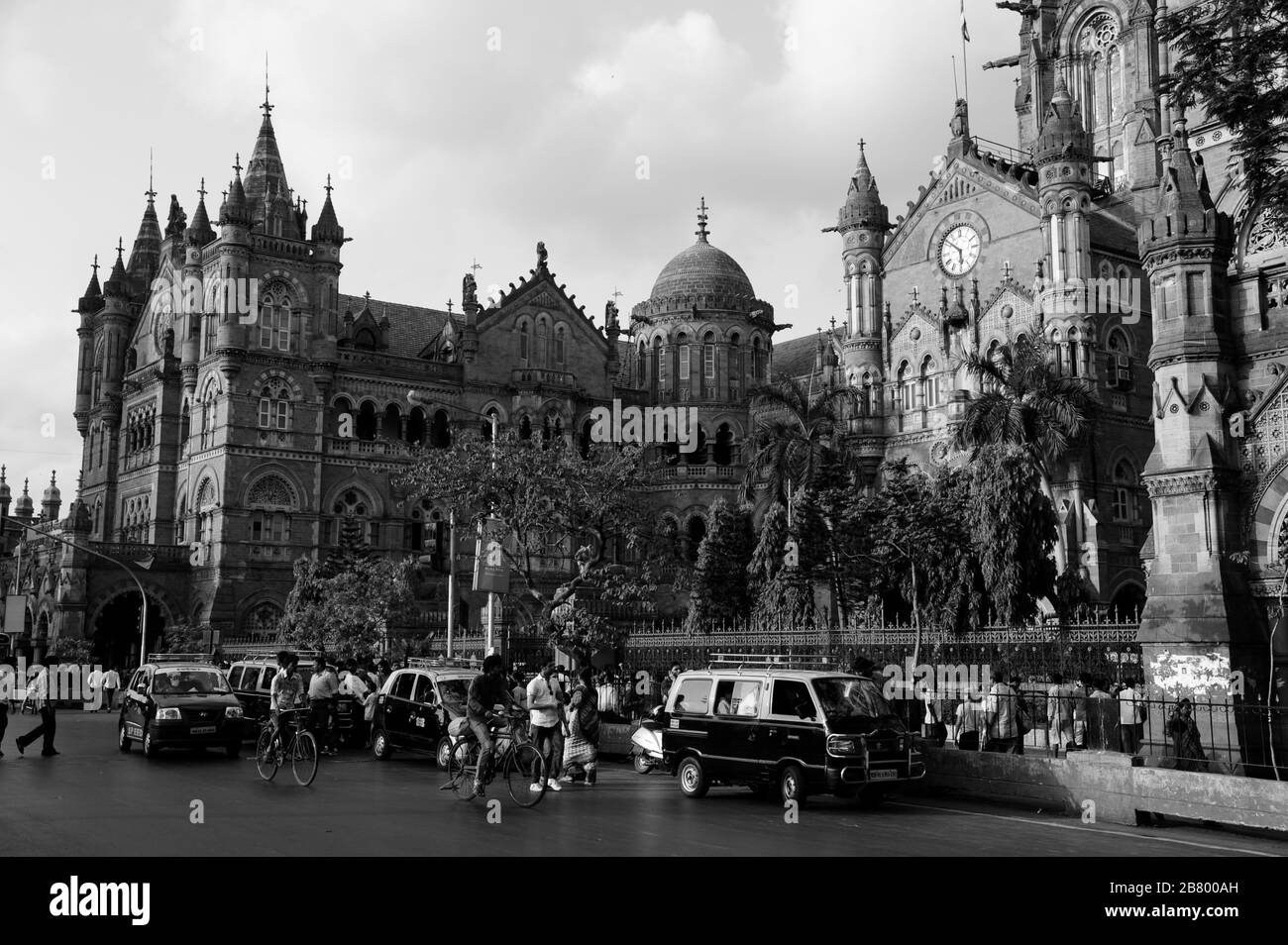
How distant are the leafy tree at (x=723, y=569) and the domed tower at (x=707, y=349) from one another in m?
11.6

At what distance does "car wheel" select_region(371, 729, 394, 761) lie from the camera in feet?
76.8

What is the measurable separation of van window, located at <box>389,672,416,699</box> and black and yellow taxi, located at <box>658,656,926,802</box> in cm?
607

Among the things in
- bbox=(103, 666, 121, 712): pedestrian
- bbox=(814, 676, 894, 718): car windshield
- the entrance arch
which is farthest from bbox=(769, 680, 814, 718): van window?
the entrance arch

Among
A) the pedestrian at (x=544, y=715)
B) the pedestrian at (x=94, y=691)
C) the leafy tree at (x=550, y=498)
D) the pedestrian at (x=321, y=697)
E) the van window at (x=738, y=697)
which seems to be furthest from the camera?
the pedestrian at (x=94, y=691)

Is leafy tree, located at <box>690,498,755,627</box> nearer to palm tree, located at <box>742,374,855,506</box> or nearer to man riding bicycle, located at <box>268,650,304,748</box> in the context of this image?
palm tree, located at <box>742,374,855,506</box>

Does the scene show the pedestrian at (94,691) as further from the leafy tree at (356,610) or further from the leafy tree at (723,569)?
the leafy tree at (723,569)

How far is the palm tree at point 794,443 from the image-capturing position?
39344 millimetres

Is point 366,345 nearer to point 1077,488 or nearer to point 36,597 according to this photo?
point 36,597

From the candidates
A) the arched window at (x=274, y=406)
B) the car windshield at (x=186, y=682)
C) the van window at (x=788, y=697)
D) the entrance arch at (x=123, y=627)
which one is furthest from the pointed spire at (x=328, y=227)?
the van window at (x=788, y=697)

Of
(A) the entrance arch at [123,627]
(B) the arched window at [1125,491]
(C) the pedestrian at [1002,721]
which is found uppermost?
(B) the arched window at [1125,491]

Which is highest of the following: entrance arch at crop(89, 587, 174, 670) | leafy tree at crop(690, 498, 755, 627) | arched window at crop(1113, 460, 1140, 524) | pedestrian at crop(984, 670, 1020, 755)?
arched window at crop(1113, 460, 1140, 524)

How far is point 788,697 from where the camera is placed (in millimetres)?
17344

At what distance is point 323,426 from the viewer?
5372cm

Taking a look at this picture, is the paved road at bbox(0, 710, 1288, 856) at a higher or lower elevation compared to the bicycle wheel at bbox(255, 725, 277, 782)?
lower
